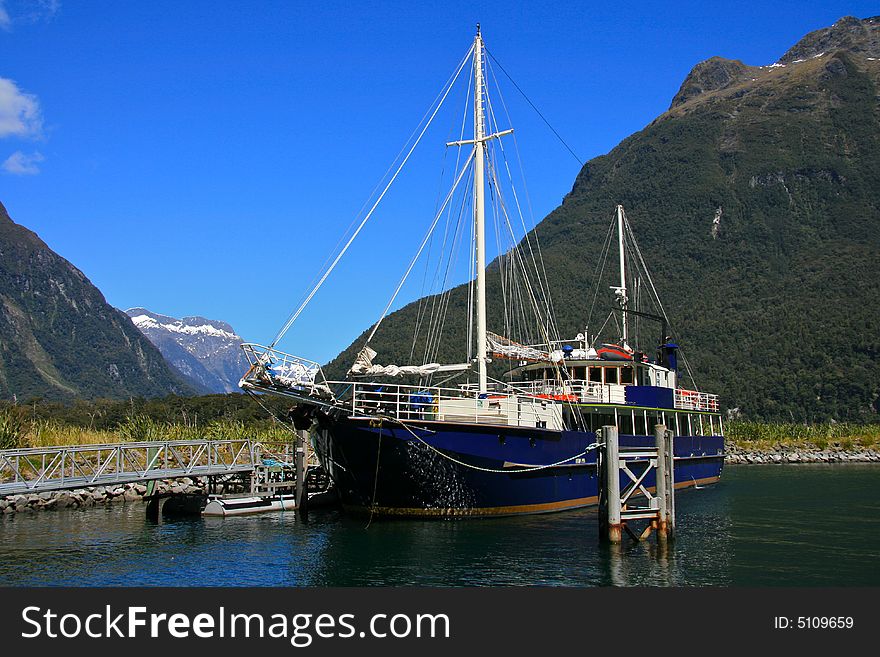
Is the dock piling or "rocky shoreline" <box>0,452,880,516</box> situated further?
"rocky shoreline" <box>0,452,880,516</box>

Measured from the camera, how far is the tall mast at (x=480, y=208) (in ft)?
98.7

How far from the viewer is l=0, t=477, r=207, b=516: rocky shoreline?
3412 centimetres

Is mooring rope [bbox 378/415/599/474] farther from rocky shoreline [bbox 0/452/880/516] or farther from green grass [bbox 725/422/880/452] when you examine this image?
green grass [bbox 725/422/880/452]

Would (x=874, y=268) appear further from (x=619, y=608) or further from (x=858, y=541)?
(x=619, y=608)

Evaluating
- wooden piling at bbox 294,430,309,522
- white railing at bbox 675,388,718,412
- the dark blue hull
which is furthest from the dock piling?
white railing at bbox 675,388,718,412

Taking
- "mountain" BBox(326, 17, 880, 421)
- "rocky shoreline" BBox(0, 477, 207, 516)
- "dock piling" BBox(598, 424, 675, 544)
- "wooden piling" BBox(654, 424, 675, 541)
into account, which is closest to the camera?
"dock piling" BBox(598, 424, 675, 544)

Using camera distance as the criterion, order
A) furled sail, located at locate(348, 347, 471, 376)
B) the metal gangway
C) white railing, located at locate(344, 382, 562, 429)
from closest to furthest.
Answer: white railing, located at locate(344, 382, 562, 429) → the metal gangway → furled sail, located at locate(348, 347, 471, 376)

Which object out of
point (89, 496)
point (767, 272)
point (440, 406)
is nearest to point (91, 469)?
point (89, 496)

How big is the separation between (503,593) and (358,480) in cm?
1095

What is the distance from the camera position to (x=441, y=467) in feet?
89.4

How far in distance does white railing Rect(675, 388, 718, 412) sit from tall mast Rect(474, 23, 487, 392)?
580 inches

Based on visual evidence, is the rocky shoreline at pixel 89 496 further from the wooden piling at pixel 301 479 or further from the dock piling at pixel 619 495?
the dock piling at pixel 619 495

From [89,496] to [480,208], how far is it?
20.8m

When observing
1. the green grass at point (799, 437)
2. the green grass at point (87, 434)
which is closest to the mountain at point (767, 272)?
the green grass at point (799, 437)
